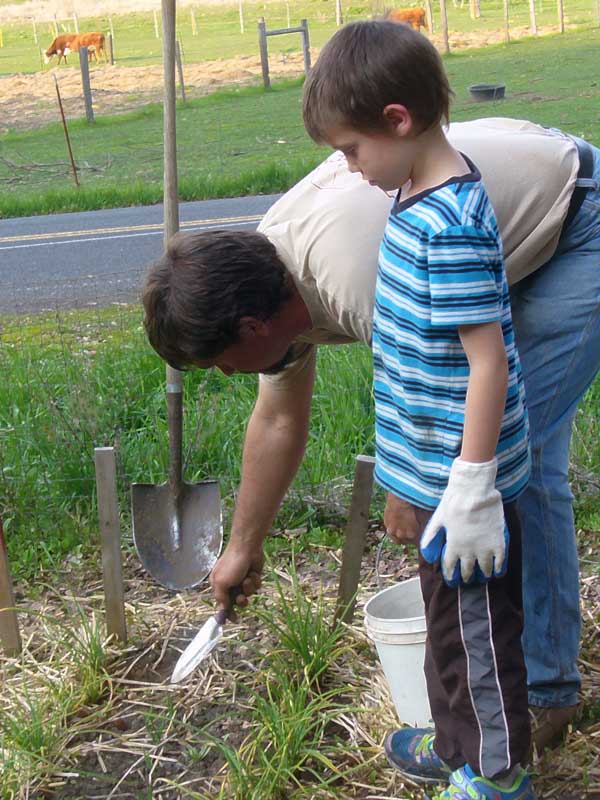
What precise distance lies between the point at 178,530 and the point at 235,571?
76cm

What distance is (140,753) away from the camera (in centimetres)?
250

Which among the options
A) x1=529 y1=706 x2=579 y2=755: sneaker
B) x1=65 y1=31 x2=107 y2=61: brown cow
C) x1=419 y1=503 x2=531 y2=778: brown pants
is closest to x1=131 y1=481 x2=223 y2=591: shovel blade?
x1=529 y1=706 x2=579 y2=755: sneaker

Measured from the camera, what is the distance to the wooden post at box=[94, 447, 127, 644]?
268 cm

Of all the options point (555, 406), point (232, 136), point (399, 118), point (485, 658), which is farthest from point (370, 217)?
point (232, 136)

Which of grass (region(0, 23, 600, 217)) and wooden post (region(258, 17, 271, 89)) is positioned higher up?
wooden post (region(258, 17, 271, 89))

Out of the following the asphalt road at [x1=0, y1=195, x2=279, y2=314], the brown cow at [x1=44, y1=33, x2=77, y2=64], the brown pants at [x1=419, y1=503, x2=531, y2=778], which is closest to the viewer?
the brown pants at [x1=419, y1=503, x2=531, y2=778]

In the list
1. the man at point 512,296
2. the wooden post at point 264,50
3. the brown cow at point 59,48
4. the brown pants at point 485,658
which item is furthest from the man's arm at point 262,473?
the brown cow at point 59,48

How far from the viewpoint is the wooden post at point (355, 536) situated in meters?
2.70

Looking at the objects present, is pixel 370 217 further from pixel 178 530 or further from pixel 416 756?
pixel 178 530

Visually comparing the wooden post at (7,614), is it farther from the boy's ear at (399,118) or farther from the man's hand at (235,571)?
the boy's ear at (399,118)

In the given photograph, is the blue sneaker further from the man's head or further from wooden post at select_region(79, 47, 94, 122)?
wooden post at select_region(79, 47, 94, 122)

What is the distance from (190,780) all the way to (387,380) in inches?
43.6

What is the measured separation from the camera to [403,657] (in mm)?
2361

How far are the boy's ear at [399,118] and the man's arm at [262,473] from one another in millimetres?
793
